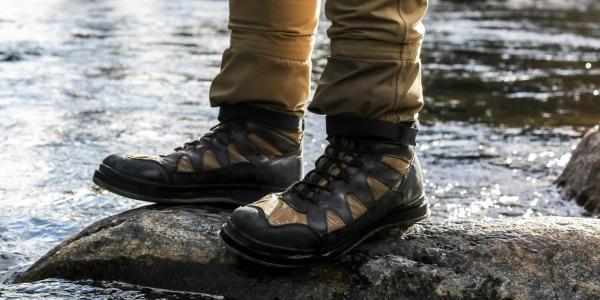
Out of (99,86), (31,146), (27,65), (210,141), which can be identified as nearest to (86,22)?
(27,65)

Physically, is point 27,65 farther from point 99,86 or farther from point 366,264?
point 366,264

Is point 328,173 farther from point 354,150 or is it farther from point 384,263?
point 384,263

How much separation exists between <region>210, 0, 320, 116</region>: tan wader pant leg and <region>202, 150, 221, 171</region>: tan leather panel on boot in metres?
0.17

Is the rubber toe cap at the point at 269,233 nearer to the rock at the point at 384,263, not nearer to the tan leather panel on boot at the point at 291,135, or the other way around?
the rock at the point at 384,263

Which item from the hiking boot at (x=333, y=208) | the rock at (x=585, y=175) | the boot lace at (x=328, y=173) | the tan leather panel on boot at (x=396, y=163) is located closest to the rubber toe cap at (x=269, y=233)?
the hiking boot at (x=333, y=208)

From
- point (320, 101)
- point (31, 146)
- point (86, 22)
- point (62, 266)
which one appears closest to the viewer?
point (320, 101)

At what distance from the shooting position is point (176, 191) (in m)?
2.57

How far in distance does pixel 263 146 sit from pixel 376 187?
45 centimetres

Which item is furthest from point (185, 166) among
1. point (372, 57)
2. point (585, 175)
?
point (585, 175)

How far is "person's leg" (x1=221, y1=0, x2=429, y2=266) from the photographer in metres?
2.18

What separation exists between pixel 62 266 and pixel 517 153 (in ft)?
10.6

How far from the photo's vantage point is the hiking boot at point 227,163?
8.30 feet

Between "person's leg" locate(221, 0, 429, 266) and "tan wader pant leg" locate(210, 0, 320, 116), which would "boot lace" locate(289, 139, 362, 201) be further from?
"tan wader pant leg" locate(210, 0, 320, 116)

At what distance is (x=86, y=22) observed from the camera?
1062 cm
